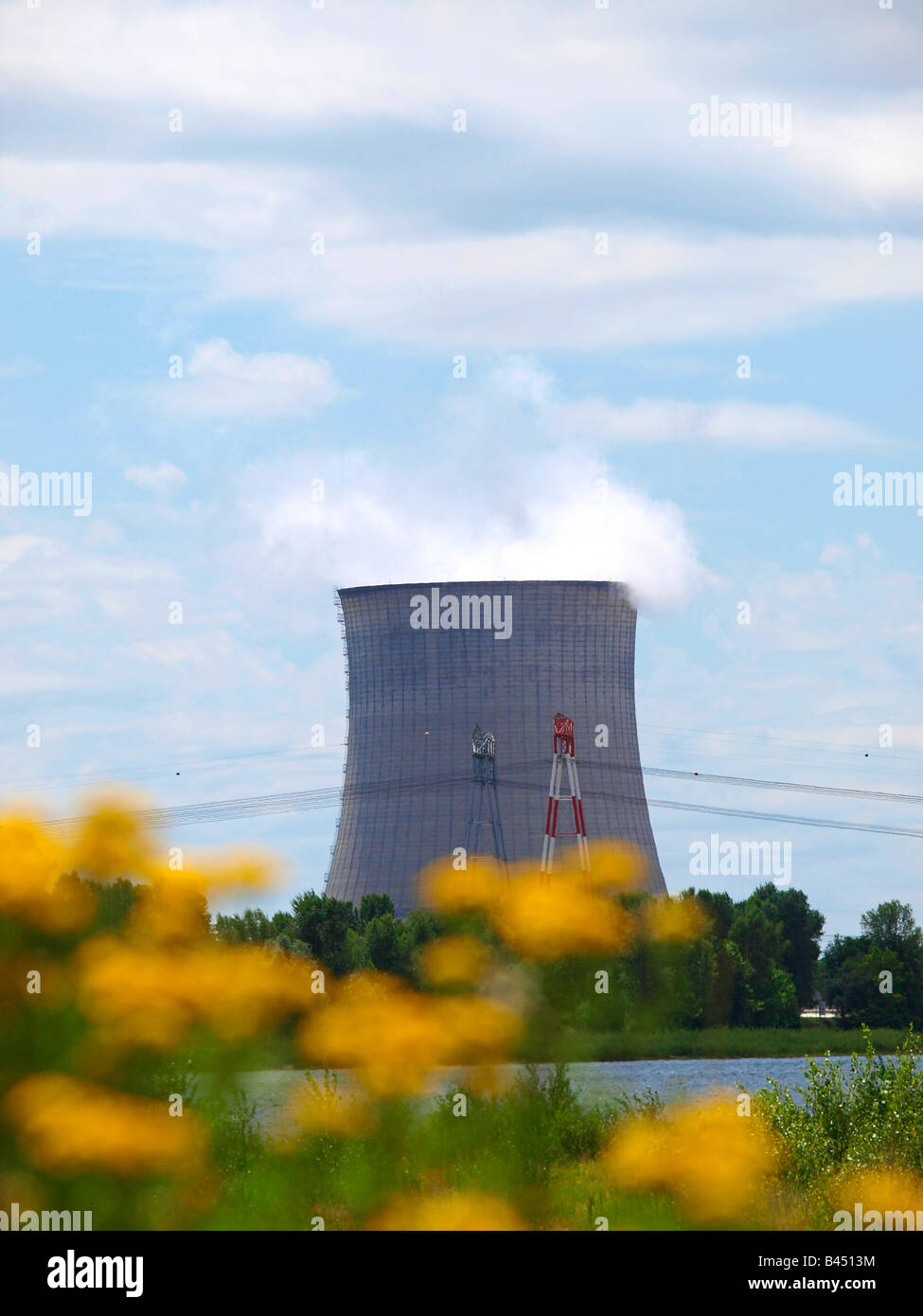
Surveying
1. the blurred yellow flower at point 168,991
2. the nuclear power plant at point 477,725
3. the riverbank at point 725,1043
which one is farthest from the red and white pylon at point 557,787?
the blurred yellow flower at point 168,991

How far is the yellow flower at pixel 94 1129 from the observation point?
5141 mm

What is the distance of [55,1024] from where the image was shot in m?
5.38

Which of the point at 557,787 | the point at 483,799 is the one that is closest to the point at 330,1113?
the point at 483,799

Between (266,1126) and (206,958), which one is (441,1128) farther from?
(206,958)

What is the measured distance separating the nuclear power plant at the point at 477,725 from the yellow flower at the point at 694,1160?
2178cm

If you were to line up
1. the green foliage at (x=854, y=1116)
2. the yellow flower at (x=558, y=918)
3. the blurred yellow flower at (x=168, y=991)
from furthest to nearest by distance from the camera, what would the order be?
the green foliage at (x=854, y=1116) → the yellow flower at (x=558, y=918) → the blurred yellow flower at (x=168, y=991)

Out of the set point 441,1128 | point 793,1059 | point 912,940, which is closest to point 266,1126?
point 441,1128

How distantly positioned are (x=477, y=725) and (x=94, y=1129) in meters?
24.6

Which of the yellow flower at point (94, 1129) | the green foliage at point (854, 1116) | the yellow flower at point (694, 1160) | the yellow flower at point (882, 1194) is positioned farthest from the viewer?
the green foliage at point (854, 1116)

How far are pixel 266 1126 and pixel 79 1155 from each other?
108 centimetres

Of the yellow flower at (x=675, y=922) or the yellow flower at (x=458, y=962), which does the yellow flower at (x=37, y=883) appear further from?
the yellow flower at (x=675, y=922)

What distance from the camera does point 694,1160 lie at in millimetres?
6266

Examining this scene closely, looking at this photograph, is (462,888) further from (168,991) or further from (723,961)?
(723,961)

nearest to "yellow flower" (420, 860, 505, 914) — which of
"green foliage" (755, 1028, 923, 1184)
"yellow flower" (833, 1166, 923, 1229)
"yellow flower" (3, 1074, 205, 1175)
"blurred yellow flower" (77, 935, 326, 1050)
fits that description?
"blurred yellow flower" (77, 935, 326, 1050)
